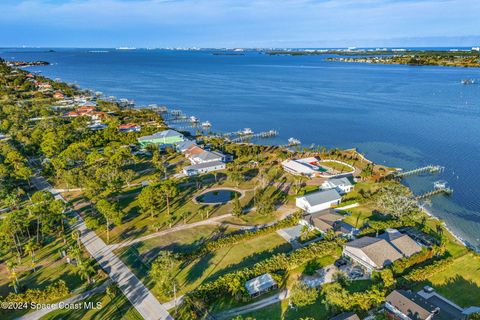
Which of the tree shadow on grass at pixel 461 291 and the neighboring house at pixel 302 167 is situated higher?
the neighboring house at pixel 302 167

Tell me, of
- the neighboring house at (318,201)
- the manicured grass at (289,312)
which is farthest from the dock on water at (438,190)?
the manicured grass at (289,312)

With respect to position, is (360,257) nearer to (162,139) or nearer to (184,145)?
(184,145)

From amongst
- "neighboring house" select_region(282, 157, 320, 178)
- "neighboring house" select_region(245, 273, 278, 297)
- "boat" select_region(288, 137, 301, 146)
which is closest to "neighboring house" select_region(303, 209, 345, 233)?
"neighboring house" select_region(245, 273, 278, 297)

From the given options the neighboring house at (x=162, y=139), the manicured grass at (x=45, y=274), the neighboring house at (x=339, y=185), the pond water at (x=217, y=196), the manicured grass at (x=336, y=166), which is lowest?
the manicured grass at (x=45, y=274)

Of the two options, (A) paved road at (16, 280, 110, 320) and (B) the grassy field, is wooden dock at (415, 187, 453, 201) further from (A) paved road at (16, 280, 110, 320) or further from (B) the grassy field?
(A) paved road at (16, 280, 110, 320)

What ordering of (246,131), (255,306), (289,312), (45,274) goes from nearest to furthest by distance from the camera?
1. (289,312)
2. (255,306)
3. (45,274)
4. (246,131)

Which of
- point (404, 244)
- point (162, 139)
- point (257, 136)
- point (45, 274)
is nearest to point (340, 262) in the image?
point (404, 244)

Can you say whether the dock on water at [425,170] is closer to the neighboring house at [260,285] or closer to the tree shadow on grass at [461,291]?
the tree shadow on grass at [461,291]
